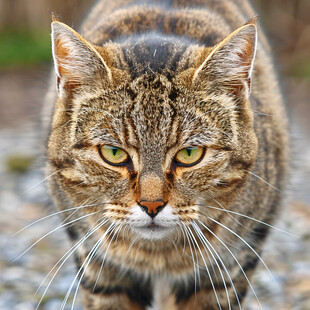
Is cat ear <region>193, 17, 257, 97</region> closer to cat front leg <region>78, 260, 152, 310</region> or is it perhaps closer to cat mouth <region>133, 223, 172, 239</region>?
cat mouth <region>133, 223, 172, 239</region>

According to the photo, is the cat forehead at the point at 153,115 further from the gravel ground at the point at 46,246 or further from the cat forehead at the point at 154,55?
the gravel ground at the point at 46,246

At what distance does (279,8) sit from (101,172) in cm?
869

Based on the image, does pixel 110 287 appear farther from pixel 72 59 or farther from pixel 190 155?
pixel 72 59

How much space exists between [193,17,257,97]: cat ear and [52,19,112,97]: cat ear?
0.48m

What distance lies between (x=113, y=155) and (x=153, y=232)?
409 millimetres

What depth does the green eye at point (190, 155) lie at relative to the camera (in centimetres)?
282

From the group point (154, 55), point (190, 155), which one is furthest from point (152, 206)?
point (154, 55)

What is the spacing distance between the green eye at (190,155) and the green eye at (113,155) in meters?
0.25

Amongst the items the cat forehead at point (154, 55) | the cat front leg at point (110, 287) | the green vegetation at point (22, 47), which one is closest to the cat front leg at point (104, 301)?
the cat front leg at point (110, 287)

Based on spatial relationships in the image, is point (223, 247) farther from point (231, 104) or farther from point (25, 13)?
point (25, 13)

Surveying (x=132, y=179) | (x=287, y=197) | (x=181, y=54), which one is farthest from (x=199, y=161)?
(x=287, y=197)

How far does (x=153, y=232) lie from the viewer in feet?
9.35

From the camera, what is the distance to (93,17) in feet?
14.4

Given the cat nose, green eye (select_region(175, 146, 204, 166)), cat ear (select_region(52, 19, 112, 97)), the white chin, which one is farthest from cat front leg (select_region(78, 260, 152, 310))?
cat ear (select_region(52, 19, 112, 97))
